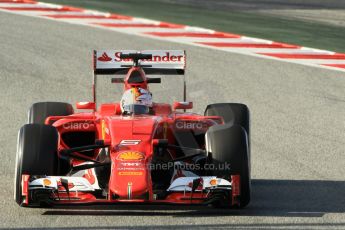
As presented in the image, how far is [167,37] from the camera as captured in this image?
23000mm

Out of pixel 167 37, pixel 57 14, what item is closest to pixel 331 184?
pixel 167 37

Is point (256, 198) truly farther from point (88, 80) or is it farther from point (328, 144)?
point (88, 80)

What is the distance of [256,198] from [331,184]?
1142mm

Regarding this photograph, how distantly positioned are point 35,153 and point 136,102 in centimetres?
168

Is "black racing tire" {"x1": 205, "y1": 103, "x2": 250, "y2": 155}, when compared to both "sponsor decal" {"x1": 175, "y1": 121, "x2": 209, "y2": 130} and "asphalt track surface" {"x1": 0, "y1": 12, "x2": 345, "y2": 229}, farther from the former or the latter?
"asphalt track surface" {"x1": 0, "y1": 12, "x2": 345, "y2": 229}

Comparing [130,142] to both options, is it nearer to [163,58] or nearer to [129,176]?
[129,176]

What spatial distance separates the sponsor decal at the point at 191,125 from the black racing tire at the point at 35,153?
1478 mm

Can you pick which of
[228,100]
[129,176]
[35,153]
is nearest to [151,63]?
[35,153]

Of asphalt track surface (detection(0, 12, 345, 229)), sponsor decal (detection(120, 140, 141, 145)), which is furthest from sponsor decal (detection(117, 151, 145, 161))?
asphalt track surface (detection(0, 12, 345, 229))

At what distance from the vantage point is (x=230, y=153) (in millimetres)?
11281

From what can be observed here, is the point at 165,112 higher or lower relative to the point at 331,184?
higher

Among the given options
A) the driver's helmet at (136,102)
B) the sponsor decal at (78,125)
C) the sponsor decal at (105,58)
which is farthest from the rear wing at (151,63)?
the sponsor decal at (78,125)

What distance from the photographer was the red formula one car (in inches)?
428

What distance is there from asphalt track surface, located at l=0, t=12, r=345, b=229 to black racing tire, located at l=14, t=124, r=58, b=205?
386 millimetres
